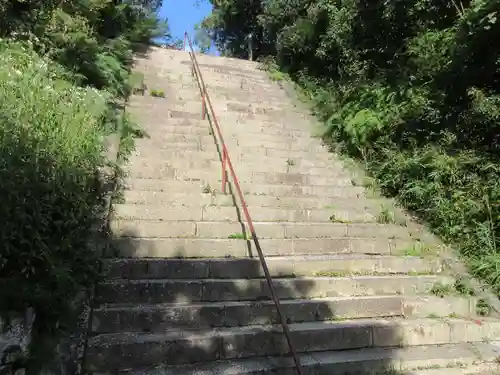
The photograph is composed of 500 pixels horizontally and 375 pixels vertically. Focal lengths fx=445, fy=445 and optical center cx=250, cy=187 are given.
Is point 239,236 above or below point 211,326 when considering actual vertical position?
above

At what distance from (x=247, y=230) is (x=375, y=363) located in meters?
2.01

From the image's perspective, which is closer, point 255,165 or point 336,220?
point 336,220

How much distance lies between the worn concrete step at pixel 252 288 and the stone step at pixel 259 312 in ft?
0.32

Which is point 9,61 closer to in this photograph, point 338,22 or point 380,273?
point 380,273

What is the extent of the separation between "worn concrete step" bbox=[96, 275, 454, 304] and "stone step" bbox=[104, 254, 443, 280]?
0.41 feet

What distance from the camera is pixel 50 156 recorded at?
3.86 m

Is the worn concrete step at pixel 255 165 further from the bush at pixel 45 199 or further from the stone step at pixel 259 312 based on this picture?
the stone step at pixel 259 312

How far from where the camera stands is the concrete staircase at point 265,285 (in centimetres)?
357

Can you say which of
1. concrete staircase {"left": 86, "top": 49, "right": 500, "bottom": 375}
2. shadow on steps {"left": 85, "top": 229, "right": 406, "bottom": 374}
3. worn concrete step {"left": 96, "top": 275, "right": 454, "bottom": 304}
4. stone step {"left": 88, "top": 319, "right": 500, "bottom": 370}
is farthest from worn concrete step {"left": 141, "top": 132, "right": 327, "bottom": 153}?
stone step {"left": 88, "top": 319, "right": 500, "bottom": 370}

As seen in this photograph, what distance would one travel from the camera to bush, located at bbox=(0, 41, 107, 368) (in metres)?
3.04

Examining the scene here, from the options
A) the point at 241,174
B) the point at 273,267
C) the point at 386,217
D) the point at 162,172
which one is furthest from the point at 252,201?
the point at 386,217

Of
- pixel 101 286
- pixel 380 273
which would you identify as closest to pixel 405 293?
pixel 380 273

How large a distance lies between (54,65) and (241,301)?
4.84 m

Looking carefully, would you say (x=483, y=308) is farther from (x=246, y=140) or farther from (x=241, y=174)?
(x=246, y=140)
